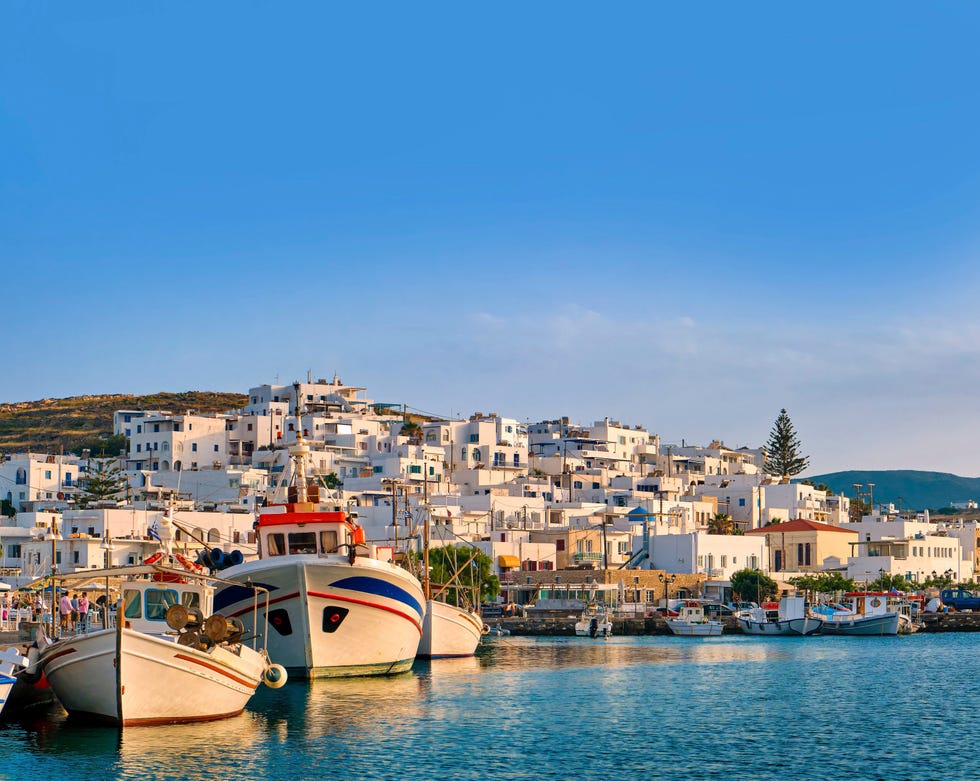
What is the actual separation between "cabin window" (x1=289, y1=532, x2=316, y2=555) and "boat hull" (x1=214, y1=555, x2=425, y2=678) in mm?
2459

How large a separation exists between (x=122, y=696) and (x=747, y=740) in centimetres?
1523

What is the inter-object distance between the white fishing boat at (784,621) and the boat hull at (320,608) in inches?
1905

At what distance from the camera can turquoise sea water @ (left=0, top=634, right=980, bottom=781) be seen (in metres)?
30.8

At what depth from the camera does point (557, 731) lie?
3738 cm

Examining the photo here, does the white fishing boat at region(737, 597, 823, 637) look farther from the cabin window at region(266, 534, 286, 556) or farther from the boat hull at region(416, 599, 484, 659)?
A: the cabin window at region(266, 534, 286, 556)

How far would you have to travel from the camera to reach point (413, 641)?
5106 cm

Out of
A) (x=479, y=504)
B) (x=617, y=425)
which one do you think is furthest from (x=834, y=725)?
(x=617, y=425)

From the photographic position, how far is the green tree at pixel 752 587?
104m

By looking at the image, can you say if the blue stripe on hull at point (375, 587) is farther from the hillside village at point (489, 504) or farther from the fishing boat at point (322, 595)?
the hillside village at point (489, 504)

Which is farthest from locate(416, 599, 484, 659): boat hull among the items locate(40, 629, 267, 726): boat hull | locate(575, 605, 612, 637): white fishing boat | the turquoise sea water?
locate(40, 629, 267, 726): boat hull

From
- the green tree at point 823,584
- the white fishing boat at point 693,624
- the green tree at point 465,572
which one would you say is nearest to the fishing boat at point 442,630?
the green tree at point 465,572

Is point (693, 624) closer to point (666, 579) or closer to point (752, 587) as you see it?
point (666, 579)

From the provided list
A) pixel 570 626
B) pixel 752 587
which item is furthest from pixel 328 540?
pixel 752 587

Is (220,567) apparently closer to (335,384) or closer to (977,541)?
(977,541)
